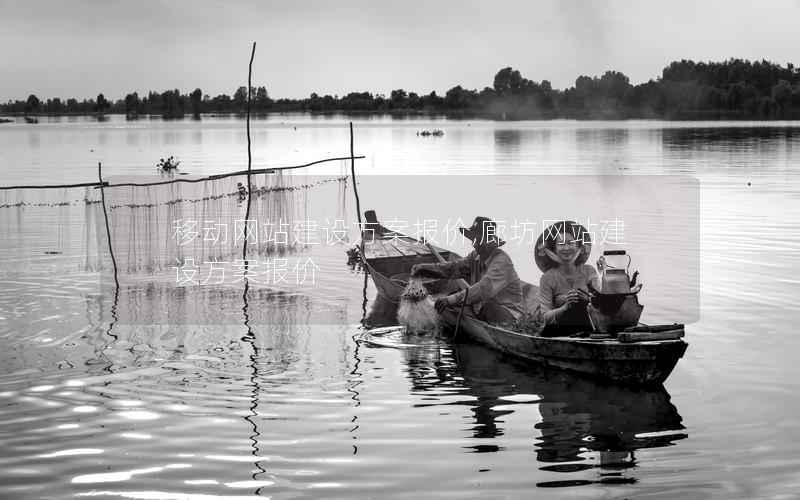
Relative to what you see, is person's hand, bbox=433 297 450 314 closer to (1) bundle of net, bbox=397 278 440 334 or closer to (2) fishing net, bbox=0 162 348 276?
(1) bundle of net, bbox=397 278 440 334

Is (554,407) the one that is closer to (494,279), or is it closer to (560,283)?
(560,283)

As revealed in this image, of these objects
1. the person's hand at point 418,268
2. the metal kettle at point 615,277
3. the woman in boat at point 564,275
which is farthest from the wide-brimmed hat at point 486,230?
the metal kettle at point 615,277

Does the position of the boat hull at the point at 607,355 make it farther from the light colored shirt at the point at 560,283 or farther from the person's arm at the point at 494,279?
the person's arm at the point at 494,279

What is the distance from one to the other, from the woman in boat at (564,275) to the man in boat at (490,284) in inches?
42.1

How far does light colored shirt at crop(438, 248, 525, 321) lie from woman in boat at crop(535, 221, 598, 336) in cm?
104

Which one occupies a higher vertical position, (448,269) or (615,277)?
(615,277)

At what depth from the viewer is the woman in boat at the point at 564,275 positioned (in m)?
10.5

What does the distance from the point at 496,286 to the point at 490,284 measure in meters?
0.09

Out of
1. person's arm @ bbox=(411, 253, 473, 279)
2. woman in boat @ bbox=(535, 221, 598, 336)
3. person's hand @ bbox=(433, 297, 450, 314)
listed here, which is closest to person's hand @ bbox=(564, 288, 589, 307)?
woman in boat @ bbox=(535, 221, 598, 336)

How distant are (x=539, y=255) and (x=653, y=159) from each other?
39.4 m

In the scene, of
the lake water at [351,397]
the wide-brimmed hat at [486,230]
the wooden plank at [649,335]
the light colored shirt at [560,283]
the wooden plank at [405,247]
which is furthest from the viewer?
the wooden plank at [405,247]

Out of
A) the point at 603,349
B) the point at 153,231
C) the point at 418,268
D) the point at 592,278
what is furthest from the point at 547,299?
the point at 153,231

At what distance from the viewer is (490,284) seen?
11.9 metres

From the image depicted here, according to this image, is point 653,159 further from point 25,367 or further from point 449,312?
point 25,367
